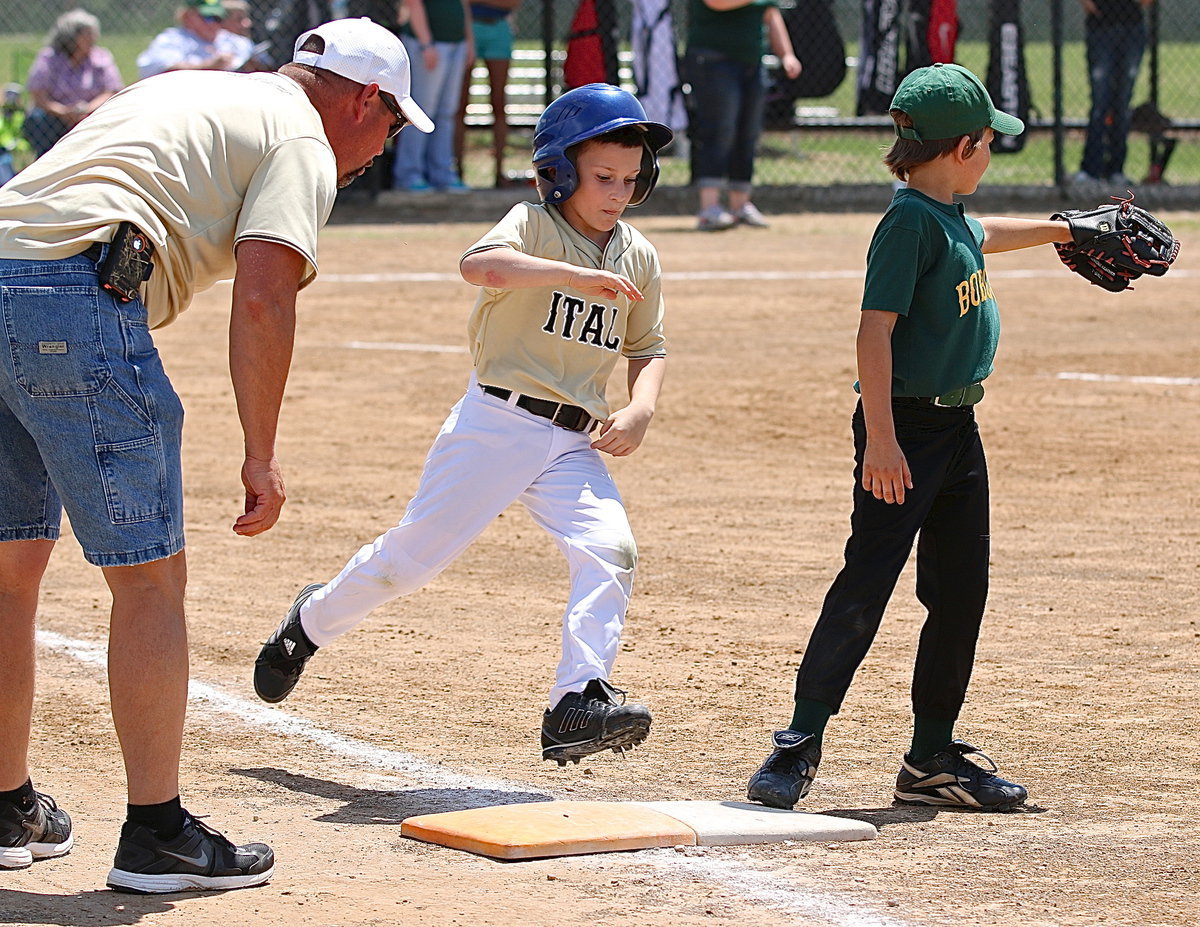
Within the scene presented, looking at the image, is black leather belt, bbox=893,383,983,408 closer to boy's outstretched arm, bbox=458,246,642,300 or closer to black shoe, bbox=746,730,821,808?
boy's outstretched arm, bbox=458,246,642,300

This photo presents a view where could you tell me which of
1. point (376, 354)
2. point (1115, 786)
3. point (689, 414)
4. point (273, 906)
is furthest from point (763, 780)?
point (376, 354)

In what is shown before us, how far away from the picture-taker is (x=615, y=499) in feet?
15.8

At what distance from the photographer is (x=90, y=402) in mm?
3688

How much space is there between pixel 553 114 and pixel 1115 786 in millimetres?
2253

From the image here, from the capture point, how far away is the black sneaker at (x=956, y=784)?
460 centimetres

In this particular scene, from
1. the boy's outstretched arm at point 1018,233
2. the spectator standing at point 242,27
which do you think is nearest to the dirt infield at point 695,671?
the boy's outstretched arm at point 1018,233

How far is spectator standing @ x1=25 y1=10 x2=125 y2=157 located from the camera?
15609 mm

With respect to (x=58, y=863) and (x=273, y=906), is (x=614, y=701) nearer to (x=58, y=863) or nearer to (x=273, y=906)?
(x=273, y=906)

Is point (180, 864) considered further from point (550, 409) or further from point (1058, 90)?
point (1058, 90)

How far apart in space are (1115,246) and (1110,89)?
14018 mm

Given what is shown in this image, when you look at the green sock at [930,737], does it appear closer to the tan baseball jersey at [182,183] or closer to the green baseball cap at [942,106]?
the green baseball cap at [942,106]

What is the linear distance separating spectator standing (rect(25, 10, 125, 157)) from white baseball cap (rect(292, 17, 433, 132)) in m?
12.2

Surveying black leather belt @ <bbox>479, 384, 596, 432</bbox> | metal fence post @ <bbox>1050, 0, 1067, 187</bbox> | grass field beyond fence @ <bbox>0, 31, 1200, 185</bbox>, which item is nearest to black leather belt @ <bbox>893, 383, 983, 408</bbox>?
black leather belt @ <bbox>479, 384, 596, 432</bbox>

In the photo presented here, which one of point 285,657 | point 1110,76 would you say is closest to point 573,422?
point 285,657
